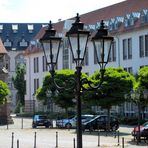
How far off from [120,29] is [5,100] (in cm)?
1780

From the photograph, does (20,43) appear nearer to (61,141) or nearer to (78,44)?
(61,141)

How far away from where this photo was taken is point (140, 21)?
215 feet

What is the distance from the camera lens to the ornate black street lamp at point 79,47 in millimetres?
11711

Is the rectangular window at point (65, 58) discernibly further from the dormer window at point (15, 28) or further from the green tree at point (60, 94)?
the dormer window at point (15, 28)

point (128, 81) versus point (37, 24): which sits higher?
point (37, 24)

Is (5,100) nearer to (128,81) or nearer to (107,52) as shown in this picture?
(128,81)

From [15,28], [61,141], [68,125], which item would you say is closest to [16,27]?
[15,28]

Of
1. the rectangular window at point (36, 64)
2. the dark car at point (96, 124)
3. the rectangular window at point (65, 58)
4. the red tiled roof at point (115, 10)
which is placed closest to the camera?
the dark car at point (96, 124)

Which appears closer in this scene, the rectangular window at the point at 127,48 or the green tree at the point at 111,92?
the green tree at the point at 111,92

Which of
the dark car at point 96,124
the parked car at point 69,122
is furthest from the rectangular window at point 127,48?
the dark car at point 96,124

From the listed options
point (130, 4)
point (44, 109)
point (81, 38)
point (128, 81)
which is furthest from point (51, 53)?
point (44, 109)

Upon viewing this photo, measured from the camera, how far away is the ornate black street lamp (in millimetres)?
11711

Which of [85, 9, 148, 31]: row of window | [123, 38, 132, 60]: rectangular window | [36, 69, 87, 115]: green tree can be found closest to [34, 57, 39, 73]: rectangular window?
[85, 9, 148, 31]: row of window

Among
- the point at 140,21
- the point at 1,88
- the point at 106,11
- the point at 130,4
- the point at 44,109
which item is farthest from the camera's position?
the point at 44,109
